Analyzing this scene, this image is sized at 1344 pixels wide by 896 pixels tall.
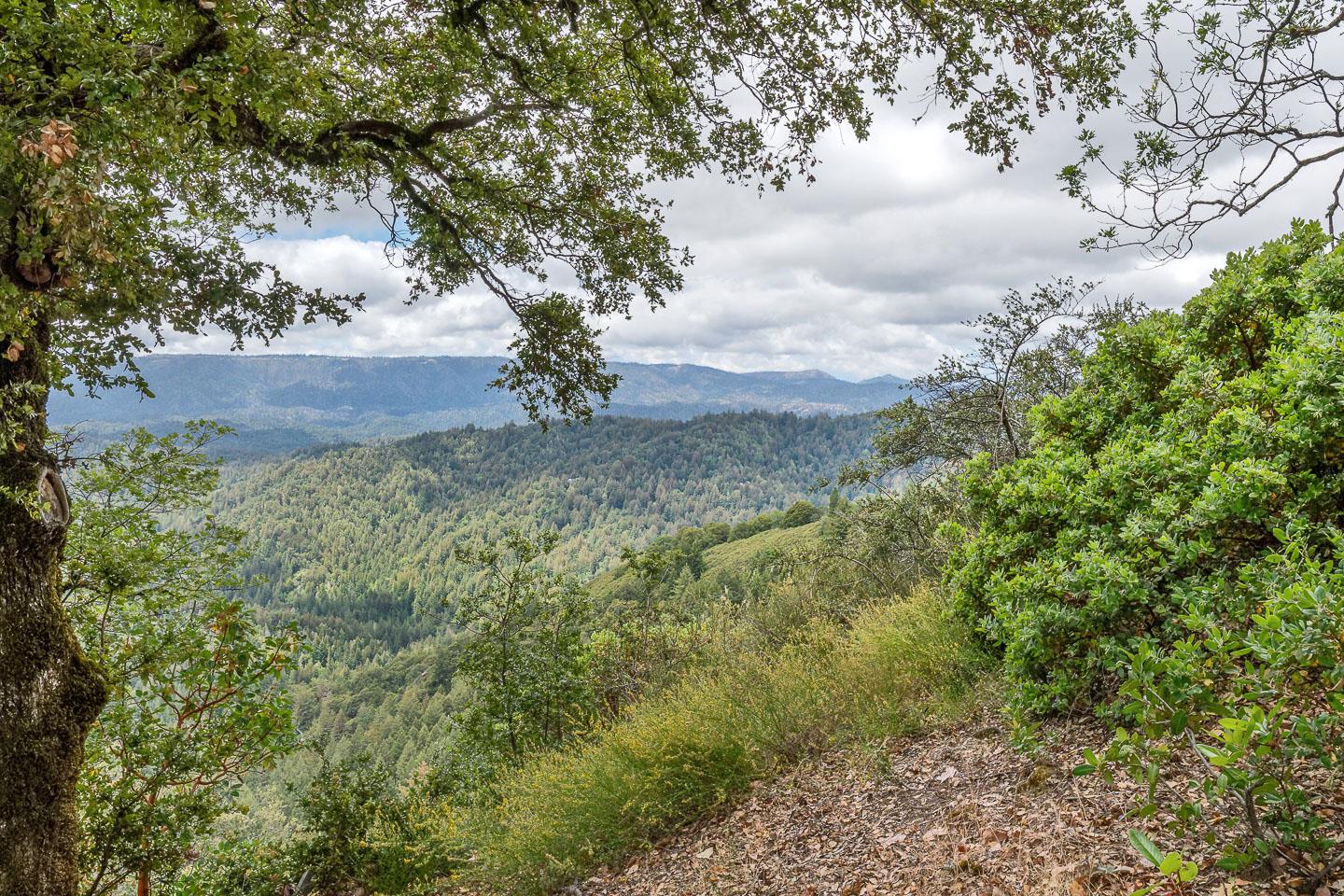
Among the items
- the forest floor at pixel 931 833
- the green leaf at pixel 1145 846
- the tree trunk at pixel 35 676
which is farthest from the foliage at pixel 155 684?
the green leaf at pixel 1145 846

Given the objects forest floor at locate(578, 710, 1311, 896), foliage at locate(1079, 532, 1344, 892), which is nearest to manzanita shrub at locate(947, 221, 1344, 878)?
foliage at locate(1079, 532, 1344, 892)

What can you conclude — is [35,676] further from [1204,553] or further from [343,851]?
[1204,553]

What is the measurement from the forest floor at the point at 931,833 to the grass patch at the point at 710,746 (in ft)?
0.66

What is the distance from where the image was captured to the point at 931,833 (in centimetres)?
322

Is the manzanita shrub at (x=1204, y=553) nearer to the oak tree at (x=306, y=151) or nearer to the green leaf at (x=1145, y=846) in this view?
the green leaf at (x=1145, y=846)

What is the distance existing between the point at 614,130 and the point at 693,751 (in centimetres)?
528

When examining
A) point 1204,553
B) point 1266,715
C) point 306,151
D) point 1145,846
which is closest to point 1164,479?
point 1204,553

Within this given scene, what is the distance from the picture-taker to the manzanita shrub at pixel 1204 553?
5.69 ft

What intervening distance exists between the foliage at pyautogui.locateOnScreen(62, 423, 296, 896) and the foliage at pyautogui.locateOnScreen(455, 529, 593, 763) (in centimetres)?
404

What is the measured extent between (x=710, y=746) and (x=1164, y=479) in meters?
3.48

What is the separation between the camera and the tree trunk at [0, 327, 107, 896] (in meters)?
3.56

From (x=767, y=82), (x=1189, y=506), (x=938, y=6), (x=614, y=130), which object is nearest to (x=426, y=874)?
(x=1189, y=506)

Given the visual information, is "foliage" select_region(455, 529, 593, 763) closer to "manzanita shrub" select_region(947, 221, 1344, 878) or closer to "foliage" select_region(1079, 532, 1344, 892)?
"manzanita shrub" select_region(947, 221, 1344, 878)

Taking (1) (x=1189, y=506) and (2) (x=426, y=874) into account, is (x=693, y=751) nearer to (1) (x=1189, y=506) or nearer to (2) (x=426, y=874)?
(2) (x=426, y=874)
